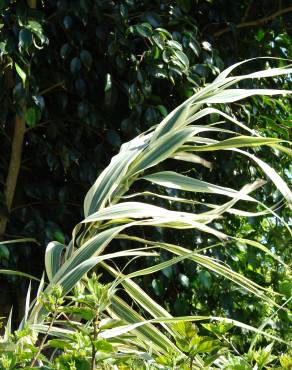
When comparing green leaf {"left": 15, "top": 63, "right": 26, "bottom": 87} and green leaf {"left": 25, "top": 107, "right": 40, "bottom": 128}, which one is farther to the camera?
green leaf {"left": 25, "top": 107, "right": 40, "bottom": 128}

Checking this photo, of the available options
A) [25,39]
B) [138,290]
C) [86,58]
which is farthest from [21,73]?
[138,290]

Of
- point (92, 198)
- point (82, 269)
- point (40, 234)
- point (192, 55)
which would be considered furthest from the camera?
point (192, 55)

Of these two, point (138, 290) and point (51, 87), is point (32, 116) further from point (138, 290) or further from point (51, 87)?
point (138, 290)

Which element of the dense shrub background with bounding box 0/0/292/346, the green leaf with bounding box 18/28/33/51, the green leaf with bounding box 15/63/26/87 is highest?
the green leaf with bounding box 18/28/33/51

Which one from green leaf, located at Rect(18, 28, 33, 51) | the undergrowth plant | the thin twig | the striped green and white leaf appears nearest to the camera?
the undergrowth plant

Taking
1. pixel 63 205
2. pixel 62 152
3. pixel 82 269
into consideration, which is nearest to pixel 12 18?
pixel 62 152

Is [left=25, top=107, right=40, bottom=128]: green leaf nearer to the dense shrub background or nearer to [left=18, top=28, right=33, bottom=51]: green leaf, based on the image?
the dense shrub background

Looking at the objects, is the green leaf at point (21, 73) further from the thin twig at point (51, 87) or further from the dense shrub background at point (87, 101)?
the thin twig at point (51, 87)

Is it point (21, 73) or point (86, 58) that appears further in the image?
point (86, 58)

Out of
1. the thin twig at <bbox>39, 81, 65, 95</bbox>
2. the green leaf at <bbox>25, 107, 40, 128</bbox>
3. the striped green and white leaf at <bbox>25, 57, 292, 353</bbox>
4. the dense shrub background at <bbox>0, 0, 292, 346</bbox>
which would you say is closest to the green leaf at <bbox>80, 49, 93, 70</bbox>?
the dense shrub background at <bbox>0, 0, 292, 346</bbox>

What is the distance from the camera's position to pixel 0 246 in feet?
9.94

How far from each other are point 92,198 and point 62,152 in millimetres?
1405

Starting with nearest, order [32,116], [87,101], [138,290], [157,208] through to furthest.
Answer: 1. [157,208]
2. [138,290]
3. [32,116]
4. [87,101]

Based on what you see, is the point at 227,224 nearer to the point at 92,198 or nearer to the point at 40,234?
the point at 40,234
